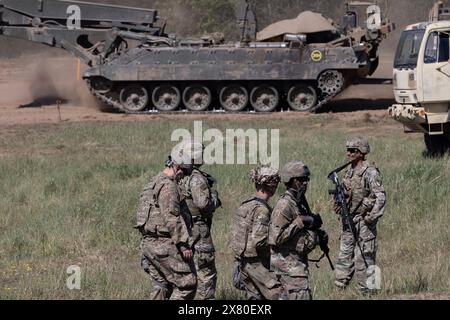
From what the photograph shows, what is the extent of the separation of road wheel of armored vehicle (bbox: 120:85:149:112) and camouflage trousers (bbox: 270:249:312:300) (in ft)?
64.1

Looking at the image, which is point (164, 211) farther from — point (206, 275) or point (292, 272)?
point (206, 275)

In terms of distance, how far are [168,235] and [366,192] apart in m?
2.67

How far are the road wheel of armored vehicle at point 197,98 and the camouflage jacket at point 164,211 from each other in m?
18.8

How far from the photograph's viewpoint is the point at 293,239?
26.3 ft

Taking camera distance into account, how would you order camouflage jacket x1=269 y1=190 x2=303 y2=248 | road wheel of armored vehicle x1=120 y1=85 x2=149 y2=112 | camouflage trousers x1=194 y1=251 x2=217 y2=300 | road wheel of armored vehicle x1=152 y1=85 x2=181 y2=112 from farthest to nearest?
road wheel of armored vehicle x1=120 y1=85 x2=149 y2=112
road wheel of armored vehicle x1=152 y1=85 x2=181 y2=112
camouflage trousers x1=194 y1=251 x2=217 y2=300
camouflage jacket x1=269 y1=190 x2=303 y2=248

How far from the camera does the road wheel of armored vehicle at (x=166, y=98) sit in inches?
1067

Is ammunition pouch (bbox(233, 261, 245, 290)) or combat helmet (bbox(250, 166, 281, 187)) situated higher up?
combat helmet (bbox(250, 166, 281, 187))

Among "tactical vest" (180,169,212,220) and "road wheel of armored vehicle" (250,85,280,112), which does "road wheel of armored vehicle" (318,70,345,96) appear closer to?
"road wheel of armored vehicle" (250,85,280,112)

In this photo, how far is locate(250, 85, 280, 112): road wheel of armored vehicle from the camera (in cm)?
2686

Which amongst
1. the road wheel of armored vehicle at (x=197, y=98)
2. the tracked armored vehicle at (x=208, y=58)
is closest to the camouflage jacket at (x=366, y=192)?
the tracked armored vehicle at (x=208, y=58)

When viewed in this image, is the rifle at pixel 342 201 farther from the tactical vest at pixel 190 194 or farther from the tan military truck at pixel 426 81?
the tan military truck at pixel 426 81

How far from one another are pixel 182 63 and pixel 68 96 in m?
5.53

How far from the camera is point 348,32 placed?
27.1 meters

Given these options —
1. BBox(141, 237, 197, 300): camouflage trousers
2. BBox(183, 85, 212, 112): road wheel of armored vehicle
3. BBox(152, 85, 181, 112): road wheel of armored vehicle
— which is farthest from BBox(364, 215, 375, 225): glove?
BBox(152, 85, 181, 112): road wheel of armored vehicle
